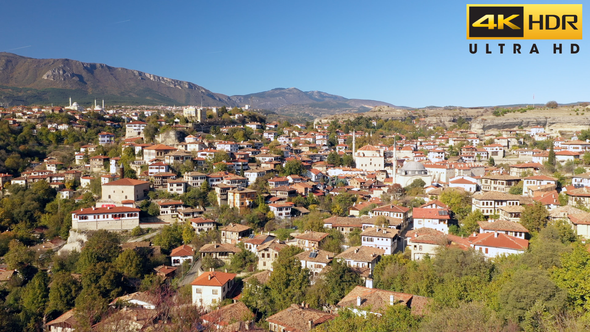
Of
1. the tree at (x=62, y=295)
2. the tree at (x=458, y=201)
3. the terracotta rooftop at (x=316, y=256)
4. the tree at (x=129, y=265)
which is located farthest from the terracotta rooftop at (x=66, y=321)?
the tree at (x=458, y=201)

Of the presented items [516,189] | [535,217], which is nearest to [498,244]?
[535,217]

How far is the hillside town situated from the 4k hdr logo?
6.83 meters

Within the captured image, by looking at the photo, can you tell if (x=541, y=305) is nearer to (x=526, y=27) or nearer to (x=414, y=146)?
(x=526, y=27)

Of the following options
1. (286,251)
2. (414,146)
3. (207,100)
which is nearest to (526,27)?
(286,251)

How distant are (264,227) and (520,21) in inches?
687

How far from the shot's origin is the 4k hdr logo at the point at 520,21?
1271 centimetres

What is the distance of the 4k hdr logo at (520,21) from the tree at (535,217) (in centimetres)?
991

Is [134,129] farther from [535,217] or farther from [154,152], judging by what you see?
[535,217]

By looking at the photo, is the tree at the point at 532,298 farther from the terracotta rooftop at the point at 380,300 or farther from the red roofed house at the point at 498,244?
the red roofed house at the point at 498,244

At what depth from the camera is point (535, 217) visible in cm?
2003

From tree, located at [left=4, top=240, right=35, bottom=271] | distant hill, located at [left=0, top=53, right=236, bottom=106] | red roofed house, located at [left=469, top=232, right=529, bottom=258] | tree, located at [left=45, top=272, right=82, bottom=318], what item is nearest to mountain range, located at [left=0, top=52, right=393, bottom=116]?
distant hill, located at [left=0, top=53, right=236, bottom=106]

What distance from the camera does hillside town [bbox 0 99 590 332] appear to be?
1536cm

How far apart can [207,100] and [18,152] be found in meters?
118

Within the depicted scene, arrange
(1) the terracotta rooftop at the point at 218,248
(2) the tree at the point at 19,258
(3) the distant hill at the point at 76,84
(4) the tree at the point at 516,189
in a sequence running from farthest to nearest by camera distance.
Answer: (3) the distant hill at the point at 76,84
(4) the tree at the point at 516,189
(2) the tree at the point at 19,258
(1) the terracotta rooftop at the point at 218,248
